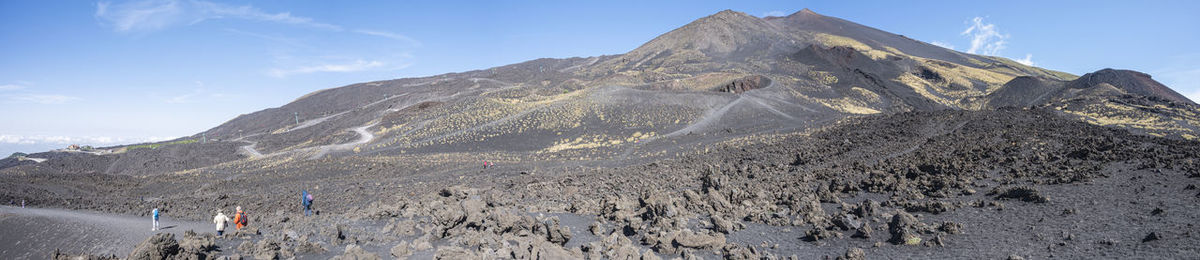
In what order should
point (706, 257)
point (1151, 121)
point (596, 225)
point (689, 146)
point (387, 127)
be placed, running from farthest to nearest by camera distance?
point (387, 127), point (689, 146), point (1151, 121), point (596, 225), point (706, 257)

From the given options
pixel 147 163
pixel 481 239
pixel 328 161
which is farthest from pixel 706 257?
pixel 147 163

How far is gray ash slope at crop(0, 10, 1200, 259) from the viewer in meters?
10.6

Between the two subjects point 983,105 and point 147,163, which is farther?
→ point 983,105

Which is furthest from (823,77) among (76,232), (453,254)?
(76,232)

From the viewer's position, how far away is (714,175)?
62.6 ft

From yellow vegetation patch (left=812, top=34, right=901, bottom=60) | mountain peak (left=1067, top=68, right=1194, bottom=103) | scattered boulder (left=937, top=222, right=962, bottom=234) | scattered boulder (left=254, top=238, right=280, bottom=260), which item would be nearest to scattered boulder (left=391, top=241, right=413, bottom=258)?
scattered boulder (left=254, top=238, right=280, bottom=260)

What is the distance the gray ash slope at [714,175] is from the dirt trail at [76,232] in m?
1.82

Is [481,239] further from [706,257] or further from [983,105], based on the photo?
[983,105]

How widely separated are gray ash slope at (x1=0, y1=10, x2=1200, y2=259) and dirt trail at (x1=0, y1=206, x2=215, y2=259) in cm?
182

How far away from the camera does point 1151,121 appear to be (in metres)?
30.6

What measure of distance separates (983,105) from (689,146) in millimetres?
47657

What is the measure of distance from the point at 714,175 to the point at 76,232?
20.6 m

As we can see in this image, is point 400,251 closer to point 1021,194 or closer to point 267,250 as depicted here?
point 267,250

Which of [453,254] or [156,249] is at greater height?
[156,249]
